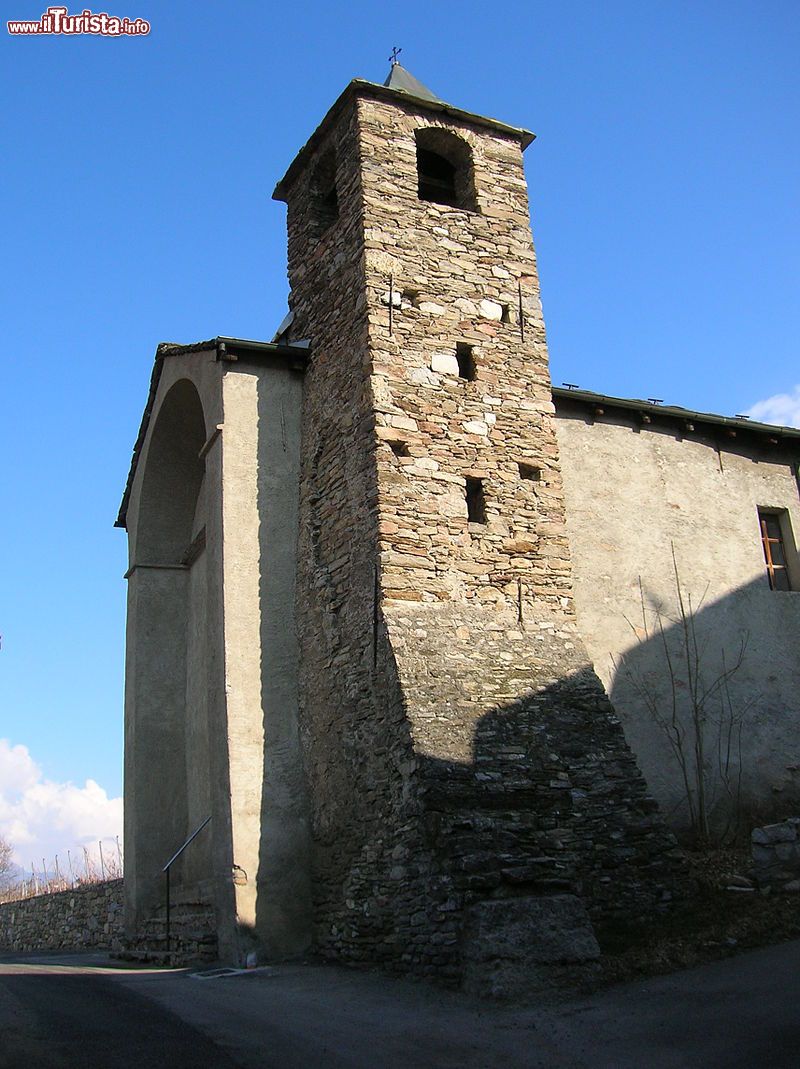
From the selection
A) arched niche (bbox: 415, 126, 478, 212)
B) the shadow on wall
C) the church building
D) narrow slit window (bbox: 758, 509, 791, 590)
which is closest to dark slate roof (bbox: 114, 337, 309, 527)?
the church building

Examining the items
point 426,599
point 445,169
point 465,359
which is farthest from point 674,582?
point 445,169

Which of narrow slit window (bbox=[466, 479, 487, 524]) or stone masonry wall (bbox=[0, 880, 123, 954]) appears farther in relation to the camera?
stone masonry wall (bbox=[0, 880, 123, 954])

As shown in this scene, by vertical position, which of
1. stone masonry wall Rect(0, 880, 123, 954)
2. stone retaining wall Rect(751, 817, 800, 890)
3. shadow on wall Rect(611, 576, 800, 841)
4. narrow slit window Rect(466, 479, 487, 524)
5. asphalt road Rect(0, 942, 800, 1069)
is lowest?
asphalt road Rect(0, 942, 800, 1069)

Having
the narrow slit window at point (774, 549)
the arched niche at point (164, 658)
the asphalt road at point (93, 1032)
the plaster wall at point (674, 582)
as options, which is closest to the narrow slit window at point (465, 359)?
the plaster wall at point (674, 582)

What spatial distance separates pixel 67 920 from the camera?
1703 cm

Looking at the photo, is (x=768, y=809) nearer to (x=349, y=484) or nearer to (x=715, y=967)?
(x=715, y=967)

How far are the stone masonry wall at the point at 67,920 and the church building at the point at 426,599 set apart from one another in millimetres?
1240

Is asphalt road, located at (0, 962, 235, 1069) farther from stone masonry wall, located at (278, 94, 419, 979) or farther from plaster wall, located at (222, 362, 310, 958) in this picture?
stone masonry wall, located at (278, 94, 419, 979)

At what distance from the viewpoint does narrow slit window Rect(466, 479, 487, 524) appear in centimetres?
1131

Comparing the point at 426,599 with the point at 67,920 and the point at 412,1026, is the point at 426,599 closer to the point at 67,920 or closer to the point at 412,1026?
the point at 412,1026

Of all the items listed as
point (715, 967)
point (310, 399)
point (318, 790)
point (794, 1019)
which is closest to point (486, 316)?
point (310, 399)

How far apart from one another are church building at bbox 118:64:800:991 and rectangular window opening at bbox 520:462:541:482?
35mm

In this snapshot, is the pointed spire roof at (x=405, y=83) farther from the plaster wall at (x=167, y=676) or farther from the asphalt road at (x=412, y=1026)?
the asphalt road at (x=412, y=1026)

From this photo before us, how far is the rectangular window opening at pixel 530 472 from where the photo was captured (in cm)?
1178
